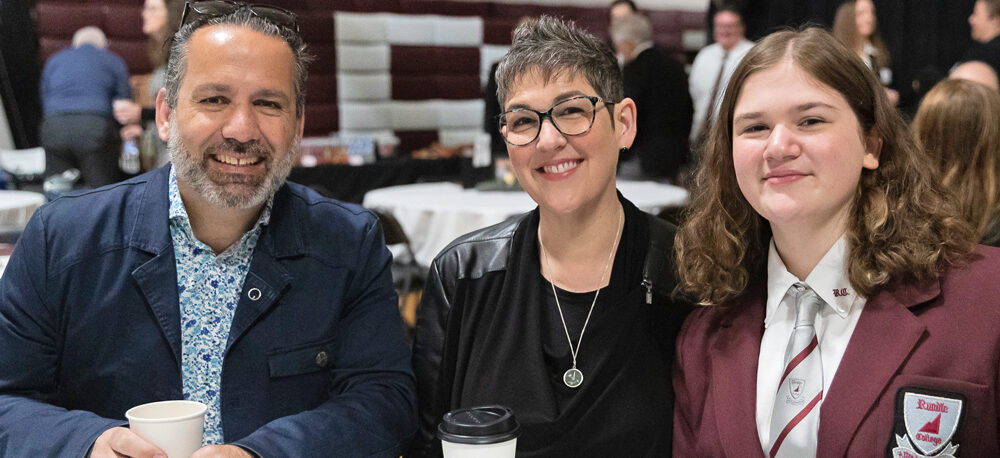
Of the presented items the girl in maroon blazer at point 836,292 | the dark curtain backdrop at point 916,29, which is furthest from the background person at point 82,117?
the dark curtain backdrop at point 916,29

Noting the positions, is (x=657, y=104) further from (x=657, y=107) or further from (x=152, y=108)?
(x=152, y=108)

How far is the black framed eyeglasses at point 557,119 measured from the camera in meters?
1.72

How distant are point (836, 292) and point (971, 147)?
142cm

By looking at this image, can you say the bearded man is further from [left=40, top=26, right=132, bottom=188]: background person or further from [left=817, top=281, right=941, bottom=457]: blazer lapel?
[left=40, top=26, right=132, bottom=188]: background person

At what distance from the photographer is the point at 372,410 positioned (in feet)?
5.11

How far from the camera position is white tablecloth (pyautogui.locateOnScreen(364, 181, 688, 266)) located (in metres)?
4.36

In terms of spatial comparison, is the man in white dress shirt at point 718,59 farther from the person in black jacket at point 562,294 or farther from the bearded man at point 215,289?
the bearded man at point 215,289

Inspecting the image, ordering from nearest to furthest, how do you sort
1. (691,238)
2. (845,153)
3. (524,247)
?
(845,153) → (691,238) → (524,247)

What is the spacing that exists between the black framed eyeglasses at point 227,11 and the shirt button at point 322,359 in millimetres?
607

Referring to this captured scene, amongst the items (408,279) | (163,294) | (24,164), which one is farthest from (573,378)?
(24,164)

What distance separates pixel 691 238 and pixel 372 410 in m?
0.68

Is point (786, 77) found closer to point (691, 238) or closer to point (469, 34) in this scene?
point (691, 238)

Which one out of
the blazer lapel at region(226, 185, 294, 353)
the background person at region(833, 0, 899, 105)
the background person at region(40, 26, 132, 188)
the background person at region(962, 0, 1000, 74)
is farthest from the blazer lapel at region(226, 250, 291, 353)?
the background person at region(833, 0, 899, 105)

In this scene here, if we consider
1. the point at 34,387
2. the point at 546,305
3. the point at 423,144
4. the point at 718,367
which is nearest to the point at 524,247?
the point at 546,305
